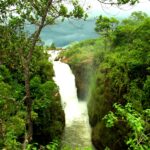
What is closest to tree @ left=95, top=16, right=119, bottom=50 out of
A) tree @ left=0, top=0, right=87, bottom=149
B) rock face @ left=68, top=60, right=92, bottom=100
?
rock face @ left=68, top=60, right=92, bottom=100

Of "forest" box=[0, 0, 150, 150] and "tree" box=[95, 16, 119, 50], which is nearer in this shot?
"forest" box=[0, 0, 150, 150]

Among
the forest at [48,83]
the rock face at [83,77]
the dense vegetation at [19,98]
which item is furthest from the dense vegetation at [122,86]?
the rock face at [83,77]

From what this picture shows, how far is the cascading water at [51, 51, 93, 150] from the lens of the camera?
77.0 ft

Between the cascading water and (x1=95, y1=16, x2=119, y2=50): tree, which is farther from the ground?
(x1=95, y1=16, x2=119, y2=50): tree

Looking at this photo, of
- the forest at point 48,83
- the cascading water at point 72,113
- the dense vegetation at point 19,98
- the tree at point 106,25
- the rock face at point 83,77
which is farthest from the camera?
the rock face at point 83,77

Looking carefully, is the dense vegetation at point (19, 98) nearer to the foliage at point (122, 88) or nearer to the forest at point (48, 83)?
the forest at point (48, 83)

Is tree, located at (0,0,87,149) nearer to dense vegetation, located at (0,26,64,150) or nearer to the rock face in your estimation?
dense vegetation, located at (0,26,64,150)

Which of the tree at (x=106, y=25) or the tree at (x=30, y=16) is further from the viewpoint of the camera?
the tree at (x=106, y=25)

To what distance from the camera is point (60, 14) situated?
14.7m

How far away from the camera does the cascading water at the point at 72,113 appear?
2347cm

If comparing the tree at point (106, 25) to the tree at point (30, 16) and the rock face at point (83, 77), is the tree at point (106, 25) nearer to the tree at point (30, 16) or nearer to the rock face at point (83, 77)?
the rock face at point (83, 77)

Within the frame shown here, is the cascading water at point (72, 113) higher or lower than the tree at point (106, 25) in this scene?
lower

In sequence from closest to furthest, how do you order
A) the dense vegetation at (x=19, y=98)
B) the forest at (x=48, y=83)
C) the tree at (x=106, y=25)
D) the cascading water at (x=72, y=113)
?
the dense vegetation at (x=19, y=98)
the forest at (x=48, y=83)
the cascading water at (x=72, y=113)
the tree at (x=106, y=25)

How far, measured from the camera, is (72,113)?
1184 inches
